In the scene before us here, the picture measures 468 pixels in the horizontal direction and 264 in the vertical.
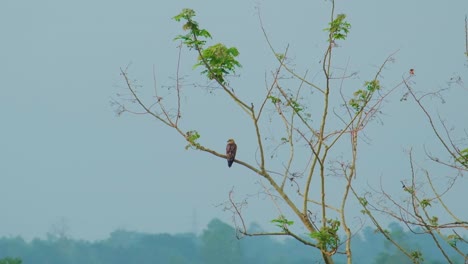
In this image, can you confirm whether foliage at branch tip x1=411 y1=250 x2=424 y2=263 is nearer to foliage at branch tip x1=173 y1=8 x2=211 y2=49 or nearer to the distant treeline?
foliage at branch tip x1=173 y1=8 x2=211 y2=49

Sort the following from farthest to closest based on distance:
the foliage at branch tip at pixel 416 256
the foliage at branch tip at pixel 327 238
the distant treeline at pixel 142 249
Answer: the distant treeline at pixel 142 249 → the foliage at branch tip at pixel 416 256 → the foliage at branch tip at pixel 327 238

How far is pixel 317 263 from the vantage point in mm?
3768

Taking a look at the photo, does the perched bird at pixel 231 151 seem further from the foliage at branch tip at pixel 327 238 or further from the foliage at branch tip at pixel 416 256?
the foliage at branch tip at pixel 416 256

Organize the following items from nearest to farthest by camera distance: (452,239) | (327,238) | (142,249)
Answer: (327,238) < (452,239) < (142,249)

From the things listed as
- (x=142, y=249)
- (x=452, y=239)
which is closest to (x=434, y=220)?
(x=452, y=239)

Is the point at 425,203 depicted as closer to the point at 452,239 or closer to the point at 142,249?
the point at 452,239

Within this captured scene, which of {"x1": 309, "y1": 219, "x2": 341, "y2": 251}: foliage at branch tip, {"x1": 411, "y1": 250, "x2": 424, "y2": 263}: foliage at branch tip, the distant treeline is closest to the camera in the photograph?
{"x1": 309, "y1": 219, "x2": 341, "y2": 251}: foliage at branch tip

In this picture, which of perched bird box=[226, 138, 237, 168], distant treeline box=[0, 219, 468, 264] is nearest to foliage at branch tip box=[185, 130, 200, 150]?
perched bird box=[226, 138, 237, 168]

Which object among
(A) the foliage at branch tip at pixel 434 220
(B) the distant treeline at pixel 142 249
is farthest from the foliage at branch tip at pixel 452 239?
(B) the distant treeline at pixel 142 249

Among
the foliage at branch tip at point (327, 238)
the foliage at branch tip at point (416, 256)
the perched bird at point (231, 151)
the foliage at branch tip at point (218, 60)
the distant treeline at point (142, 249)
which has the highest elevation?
the distant treeline at point (142, 249)

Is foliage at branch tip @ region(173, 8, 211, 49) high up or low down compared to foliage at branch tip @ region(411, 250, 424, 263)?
up

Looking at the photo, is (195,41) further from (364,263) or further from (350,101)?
(364,263)

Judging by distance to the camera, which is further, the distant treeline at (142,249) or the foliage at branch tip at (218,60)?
the distant treeline at (142,249)

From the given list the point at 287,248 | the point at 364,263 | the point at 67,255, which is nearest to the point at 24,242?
A: the point at 67,255
